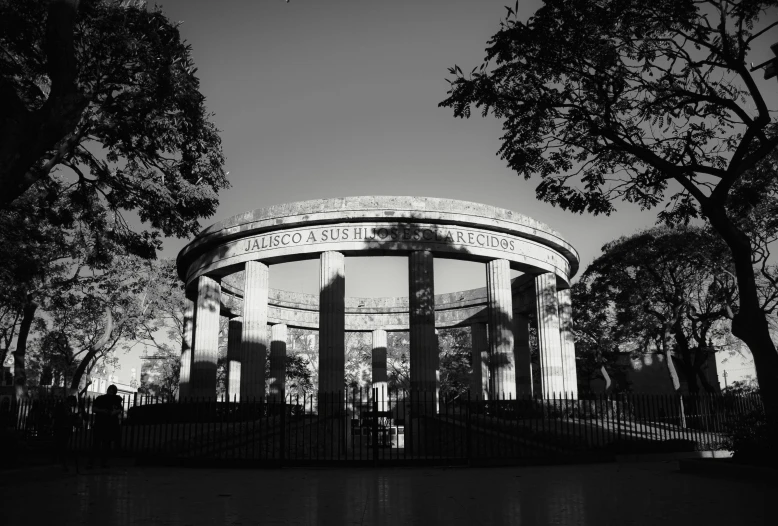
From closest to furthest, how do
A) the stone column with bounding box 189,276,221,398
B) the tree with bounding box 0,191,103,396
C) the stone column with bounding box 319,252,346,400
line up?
the tree with bounding box 0,191,103,396, the stone column with bounding box 319,252,346,400, the stone column with bounding box 189,276,221,398

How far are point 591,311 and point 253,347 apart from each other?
2255 cm

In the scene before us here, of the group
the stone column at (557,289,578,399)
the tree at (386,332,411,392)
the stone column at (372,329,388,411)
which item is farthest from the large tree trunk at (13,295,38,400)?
the tree at (386,332,411,392)

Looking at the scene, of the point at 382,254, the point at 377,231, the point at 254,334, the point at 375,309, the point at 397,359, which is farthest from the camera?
the point at 397,359

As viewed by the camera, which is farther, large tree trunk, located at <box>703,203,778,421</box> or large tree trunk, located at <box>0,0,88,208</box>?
large tree trunk, located at <box>0,0,88,208</box>

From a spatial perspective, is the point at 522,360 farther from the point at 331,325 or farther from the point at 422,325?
the point at 331,325

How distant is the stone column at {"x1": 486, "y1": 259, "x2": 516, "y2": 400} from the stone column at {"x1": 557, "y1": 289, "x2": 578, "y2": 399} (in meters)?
4.48

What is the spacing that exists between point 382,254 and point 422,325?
11.5 ft

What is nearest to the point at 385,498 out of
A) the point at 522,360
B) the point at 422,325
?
the point at 422,325

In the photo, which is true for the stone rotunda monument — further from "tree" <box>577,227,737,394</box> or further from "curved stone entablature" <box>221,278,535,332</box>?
"tree" <box>577,227,737,394</box>

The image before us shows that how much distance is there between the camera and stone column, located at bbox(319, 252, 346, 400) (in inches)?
1002

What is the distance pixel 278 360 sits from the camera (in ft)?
118

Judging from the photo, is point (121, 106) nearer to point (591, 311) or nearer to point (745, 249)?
point (745, 249)

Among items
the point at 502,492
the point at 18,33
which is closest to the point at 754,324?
the point at 502,492

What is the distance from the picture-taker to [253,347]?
27281 mm
